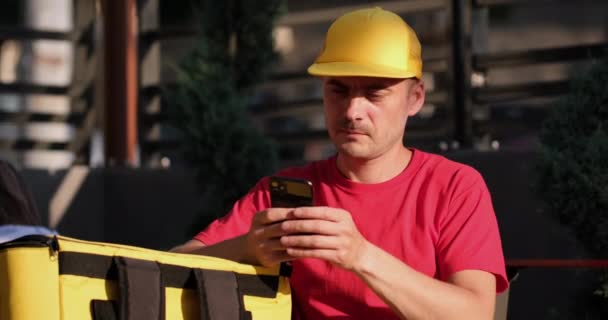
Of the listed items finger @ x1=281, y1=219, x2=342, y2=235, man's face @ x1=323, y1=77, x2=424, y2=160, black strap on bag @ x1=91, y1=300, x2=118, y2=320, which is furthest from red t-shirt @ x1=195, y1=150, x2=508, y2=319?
black strap on bag @ x1=91, y1=300, x2=118, y2=320

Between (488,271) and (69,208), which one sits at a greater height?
(488,271)

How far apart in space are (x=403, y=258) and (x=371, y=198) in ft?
0.58

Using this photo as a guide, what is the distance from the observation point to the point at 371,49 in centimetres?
287

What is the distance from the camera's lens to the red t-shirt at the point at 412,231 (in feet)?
9.43

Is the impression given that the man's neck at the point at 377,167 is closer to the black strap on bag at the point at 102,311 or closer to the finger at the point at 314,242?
the finger at the point at 314,242

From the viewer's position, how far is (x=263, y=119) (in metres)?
8.77

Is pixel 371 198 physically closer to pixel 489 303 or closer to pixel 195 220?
pixel 489 303

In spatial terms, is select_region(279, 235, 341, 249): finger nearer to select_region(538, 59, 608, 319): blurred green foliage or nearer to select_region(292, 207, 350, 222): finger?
select_region(292, 207, 350, 222): finger

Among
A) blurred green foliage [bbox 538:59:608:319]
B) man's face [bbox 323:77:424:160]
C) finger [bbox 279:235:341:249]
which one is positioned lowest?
blurred green foliage [bbox 538:59:608:319]

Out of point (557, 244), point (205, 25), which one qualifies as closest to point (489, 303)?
point (557, 244)

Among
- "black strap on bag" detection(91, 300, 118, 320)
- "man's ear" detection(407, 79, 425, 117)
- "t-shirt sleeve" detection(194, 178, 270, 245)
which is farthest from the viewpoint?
"t-shirt sleeve" detection(194, 178, 270, 245)

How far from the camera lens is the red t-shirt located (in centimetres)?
288

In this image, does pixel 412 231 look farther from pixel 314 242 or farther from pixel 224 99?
pixel 224 99

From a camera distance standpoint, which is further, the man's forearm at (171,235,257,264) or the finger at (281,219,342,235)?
the man's forearm at (171,235,257,264)
